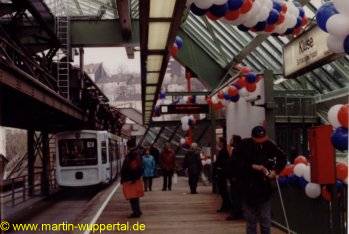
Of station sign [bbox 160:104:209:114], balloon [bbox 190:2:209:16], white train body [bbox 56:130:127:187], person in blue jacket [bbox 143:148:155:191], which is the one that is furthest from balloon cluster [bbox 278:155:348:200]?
white train body [bbox 56:130:127:187]

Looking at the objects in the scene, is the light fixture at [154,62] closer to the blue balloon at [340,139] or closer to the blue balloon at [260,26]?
the blue balloon at [260,26]

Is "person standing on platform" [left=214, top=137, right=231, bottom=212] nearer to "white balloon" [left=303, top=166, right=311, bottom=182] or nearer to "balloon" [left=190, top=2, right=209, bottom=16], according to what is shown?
"white balloon" [left=303, top=166, right=311, bottom=182]

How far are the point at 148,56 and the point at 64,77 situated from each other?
13.5 m

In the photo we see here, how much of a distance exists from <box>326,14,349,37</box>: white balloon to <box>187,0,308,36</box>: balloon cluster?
5.99ft

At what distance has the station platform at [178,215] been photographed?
1028cm

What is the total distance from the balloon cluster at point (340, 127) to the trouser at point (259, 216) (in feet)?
5.37

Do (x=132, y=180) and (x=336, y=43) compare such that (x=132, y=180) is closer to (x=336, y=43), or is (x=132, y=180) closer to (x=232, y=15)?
(x=232, y=15)

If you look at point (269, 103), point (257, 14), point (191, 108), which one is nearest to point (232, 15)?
point (257, 14)

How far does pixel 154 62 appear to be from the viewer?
A: 1229 centimetres

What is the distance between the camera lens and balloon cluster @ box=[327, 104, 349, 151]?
542 cm

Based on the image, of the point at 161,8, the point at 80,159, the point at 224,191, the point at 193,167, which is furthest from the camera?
the point at 80,159

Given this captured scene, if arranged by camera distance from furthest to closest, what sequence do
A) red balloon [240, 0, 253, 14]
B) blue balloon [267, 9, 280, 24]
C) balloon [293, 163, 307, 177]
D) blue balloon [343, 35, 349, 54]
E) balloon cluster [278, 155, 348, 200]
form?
blue balloon [267, 9, 280, 24]
balloon [293, 163, 307, 177]
red balloon [240, 0, 253, 14]
balloon cluster [278, 155, 348, 200]
blue balloon [343, 35, 349, 54]

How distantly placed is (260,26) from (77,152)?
18.4 m

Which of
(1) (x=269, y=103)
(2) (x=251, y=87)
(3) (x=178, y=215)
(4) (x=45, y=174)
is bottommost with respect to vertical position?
(3) (x=178, y=215)
